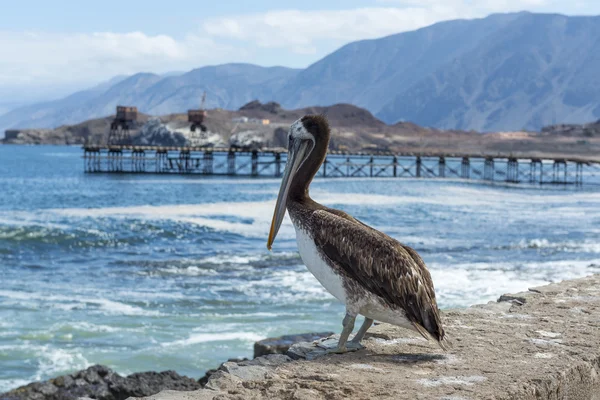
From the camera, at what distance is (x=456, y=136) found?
18775 cm

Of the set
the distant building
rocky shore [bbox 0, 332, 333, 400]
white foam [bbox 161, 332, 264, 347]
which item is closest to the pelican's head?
rocky shore [bbox 0, 332, 333, 400]

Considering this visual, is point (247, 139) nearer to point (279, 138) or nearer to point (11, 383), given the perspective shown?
point (279, 138)

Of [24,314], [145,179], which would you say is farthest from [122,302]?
[145,179]

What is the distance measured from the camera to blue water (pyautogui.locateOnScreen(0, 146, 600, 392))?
14117mm

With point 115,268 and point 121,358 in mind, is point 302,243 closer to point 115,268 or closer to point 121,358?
point 121,358

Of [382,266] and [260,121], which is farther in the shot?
[260,121]

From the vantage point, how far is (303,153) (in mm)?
5723

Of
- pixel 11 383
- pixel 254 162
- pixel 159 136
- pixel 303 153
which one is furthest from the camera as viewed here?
pixel 159 136

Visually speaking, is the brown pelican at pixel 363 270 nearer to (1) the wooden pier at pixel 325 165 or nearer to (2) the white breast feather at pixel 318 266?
(2) the white breast feather at pixel 318 266

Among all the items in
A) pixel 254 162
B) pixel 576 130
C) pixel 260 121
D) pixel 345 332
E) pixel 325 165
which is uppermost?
pixel 260 121

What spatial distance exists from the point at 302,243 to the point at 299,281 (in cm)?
1489

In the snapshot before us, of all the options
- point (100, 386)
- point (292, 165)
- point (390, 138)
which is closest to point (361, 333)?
point (292, 165)

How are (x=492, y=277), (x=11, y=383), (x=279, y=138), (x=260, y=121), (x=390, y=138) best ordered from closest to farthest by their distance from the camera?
(x=11, y=383) < (x=492, y=277) < (x=279, y=138) < (x=390, y=138) < (x=260, y=121)

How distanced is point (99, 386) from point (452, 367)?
20.0 ft
